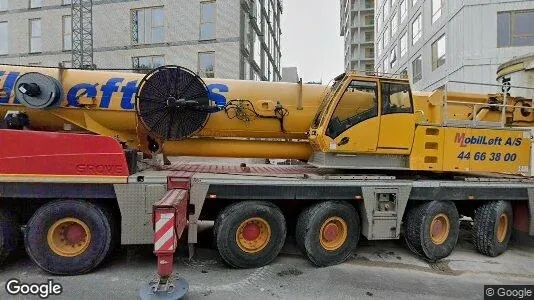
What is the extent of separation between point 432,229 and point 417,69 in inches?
980

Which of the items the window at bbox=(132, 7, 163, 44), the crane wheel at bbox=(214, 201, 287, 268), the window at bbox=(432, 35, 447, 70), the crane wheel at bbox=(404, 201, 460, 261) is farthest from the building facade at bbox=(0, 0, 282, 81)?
the crane wheel at bbox=(404, 201, 460, 261)

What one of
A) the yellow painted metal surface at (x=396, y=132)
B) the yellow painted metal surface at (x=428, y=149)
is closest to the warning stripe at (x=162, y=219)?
the yellow painted metal surface at (x=396, y=132)

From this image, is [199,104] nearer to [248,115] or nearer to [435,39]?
[248,115]

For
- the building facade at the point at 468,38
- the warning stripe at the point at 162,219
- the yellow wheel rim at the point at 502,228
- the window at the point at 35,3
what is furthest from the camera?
the window at the point at 35,3

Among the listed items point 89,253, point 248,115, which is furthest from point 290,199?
point 89,253

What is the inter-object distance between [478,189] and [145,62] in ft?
70.8

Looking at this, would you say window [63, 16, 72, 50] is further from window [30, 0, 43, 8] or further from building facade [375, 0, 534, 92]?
building facade [375, 0, 534, 92]

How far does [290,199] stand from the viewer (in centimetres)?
546

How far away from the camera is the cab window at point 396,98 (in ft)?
18.5

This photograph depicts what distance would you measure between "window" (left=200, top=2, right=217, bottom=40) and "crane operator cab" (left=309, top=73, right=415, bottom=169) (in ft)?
59.1

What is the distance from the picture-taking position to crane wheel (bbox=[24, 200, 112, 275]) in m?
4.80

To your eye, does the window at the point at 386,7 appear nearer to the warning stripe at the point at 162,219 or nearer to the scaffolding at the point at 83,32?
the scaffolding at the point at 83,32

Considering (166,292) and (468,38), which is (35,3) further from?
(468,38)

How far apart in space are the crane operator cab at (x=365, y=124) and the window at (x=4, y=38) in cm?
2876
